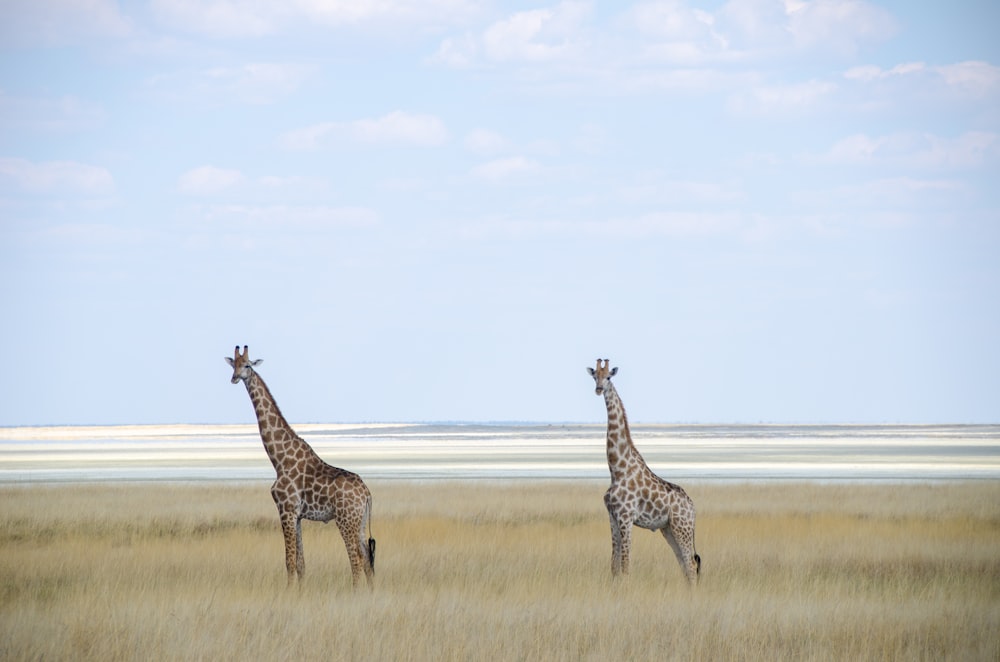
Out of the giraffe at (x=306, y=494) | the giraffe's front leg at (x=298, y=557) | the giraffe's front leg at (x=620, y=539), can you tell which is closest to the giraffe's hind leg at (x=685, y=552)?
the giraffe's front leg at (x=620, y=539)

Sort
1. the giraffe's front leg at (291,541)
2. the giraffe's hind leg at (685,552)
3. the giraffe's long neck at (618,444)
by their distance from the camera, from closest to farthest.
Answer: the giraffe's front leg at (291,541) < the giraffe's long neck at (618,444) < the giraffe's hind leg at (685,552)

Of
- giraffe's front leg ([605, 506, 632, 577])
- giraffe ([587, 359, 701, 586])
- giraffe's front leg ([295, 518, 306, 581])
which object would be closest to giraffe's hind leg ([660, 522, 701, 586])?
giraffe ([587, 359, 701, 586])

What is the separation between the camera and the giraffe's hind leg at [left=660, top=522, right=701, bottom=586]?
47.8 feet

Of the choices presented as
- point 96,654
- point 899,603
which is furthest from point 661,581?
point 96,654

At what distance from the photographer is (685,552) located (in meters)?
14.6

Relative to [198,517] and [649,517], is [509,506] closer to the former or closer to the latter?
[198,517]

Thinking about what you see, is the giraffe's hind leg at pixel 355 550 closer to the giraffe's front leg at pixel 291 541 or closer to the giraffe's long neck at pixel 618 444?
the giraffe's front leg at pixel 291 541

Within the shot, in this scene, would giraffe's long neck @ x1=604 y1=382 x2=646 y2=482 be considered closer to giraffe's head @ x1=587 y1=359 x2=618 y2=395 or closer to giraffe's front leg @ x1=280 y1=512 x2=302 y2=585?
giraffe's head @ x1=587 y1=359 x2=618 y2=395

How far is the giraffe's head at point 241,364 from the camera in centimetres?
1446

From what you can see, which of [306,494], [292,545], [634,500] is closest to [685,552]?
[634,500]

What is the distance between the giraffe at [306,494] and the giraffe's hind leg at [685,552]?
Result: 332 cm

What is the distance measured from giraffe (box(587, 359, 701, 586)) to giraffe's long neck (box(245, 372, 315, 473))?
335 cm

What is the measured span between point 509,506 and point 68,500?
979 cm

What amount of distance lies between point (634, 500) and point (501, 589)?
6.88 feet
